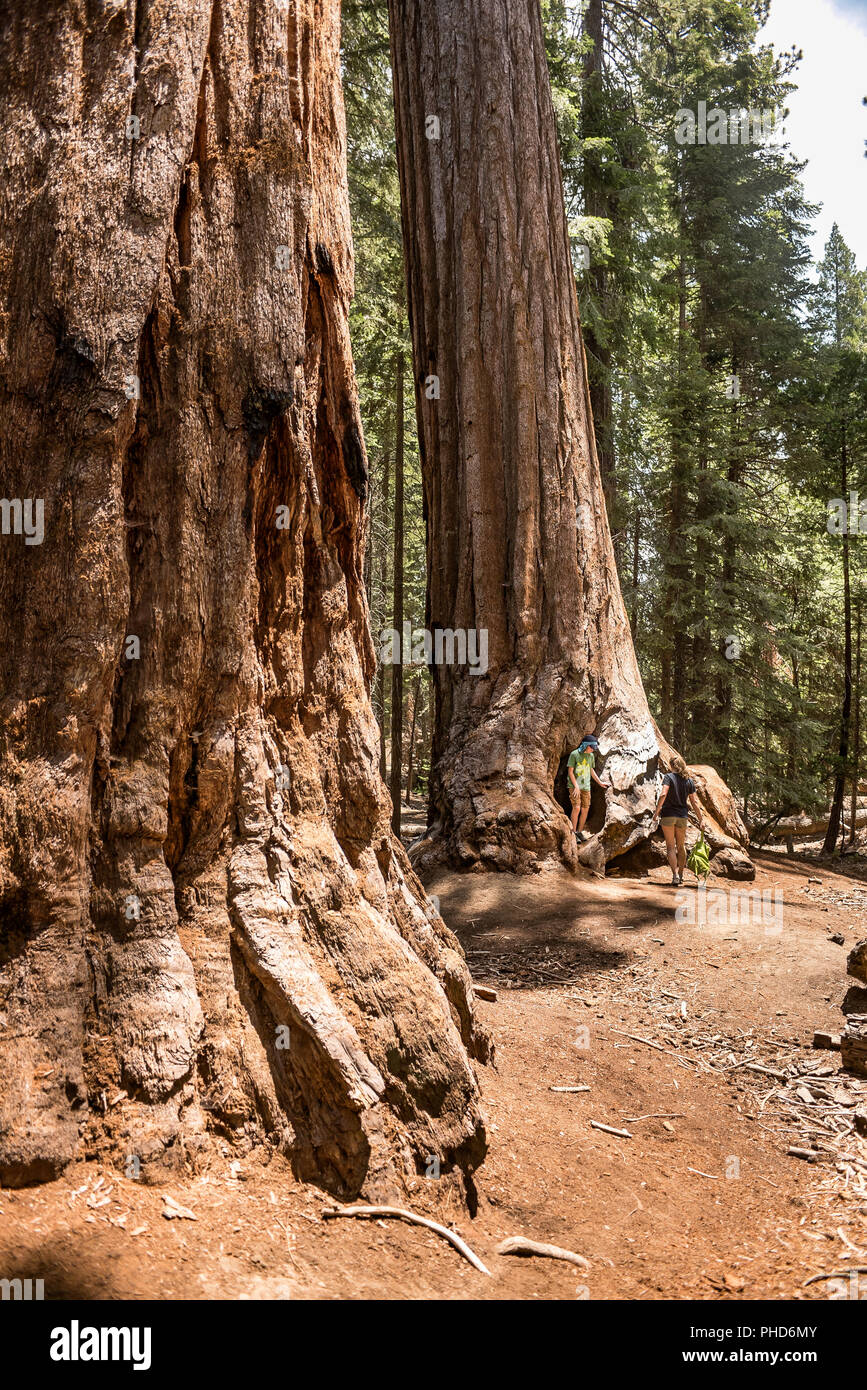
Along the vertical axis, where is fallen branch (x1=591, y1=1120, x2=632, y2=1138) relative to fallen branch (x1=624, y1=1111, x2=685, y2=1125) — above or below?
above

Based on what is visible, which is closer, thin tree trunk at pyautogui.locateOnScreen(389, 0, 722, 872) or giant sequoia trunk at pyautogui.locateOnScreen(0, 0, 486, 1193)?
giant sequoia trunk at pyautogui.locateOnScreen(0, 0, 486, 1193)

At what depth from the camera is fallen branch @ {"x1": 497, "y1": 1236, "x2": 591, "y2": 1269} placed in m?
2.82

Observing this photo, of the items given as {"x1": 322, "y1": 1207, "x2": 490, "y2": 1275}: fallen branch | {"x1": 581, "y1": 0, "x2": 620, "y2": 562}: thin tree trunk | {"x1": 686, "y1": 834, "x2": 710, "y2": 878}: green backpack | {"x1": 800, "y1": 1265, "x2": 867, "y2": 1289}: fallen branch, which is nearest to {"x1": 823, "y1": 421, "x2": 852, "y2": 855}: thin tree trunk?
{"x1": 581, "y1": 0, "x2": 620, "y2": 562}: thin tree trunk

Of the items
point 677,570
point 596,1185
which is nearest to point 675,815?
point 596,1185

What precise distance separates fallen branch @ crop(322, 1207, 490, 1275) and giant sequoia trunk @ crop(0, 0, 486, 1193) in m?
0.10

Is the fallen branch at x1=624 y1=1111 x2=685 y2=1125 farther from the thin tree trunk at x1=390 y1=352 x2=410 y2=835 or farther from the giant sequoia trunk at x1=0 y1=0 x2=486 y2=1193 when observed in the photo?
the thin tree trunk at x1=390 y1=352 x2=410 y2=835

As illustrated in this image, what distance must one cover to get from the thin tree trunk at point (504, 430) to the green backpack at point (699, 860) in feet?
3.42

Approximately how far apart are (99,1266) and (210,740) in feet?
4.93

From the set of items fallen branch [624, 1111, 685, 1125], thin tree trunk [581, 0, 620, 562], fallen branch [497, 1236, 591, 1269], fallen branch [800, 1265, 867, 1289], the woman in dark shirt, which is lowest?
fallen branch [624, 1111, 685, 1125]

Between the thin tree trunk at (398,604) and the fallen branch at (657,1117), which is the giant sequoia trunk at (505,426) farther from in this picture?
the fallen branch at (657,1117)

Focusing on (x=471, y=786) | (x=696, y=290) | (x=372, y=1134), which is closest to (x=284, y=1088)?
(x=372, y=1134)

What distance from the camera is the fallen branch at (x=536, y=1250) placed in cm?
282

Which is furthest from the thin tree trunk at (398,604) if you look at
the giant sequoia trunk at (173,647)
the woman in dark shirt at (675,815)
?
the giant sequoia trunk at (173,647)

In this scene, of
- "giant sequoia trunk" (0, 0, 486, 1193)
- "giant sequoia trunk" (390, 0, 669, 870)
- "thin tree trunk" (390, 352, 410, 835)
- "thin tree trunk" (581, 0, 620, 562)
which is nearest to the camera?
"giant sequoia trunk" (0, 0, 486, 1193)
